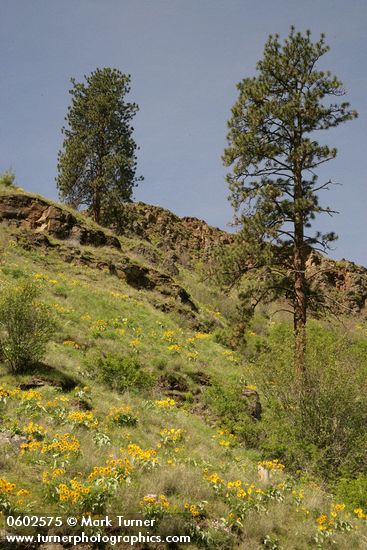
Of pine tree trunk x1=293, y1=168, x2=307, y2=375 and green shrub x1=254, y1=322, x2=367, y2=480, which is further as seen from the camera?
pine tree trunk x1=293, y1=168, x2=307, y2=375

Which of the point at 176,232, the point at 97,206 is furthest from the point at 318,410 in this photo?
the point at 176,232

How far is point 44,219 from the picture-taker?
26.8 metres

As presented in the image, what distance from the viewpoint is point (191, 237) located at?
60.9 m

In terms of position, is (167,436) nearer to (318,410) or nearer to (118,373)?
(118,373)

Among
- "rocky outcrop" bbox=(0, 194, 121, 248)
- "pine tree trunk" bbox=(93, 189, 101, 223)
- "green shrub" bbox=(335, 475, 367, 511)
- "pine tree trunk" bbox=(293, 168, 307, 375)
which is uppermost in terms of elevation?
"pine tree trunk" bbox=(93, 189, 101, 223)

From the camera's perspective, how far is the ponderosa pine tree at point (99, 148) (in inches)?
1278

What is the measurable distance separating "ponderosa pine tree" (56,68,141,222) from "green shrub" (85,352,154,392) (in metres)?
20.6

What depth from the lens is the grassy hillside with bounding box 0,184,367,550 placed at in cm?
671

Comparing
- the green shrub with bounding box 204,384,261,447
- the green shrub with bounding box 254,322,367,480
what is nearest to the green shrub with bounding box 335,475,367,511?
the green shrub with bounding box 254,322,367,480

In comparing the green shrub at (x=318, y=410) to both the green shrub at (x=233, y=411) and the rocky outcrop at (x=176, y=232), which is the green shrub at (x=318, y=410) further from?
the rocky outcrop at (x=176, y=232)

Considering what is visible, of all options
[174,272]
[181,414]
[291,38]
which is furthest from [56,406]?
[174,272]

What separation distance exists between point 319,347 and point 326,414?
2.65m

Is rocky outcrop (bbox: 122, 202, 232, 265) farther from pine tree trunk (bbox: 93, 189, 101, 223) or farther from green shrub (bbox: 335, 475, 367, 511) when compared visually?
green shrub (bbox: 335, 475, 367, 511)

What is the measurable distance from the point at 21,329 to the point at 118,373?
305cm
